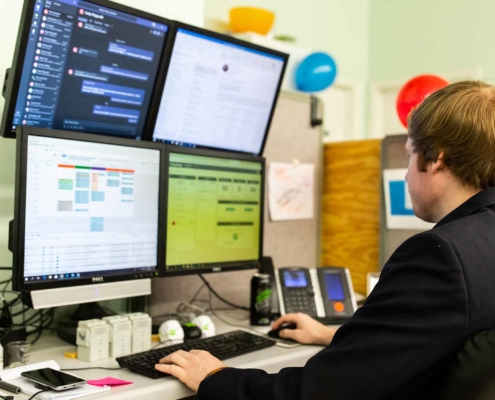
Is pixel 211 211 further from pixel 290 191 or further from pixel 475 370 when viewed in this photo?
pixel 475 370

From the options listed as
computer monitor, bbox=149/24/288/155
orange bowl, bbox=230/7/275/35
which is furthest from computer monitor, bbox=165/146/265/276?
orange bowl, bbox=230/7/275/35

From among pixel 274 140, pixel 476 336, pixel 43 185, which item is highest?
pixel 274 140

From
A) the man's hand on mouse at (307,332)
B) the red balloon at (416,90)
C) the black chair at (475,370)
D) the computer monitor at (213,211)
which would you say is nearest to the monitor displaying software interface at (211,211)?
the computer monitor at (213,211)

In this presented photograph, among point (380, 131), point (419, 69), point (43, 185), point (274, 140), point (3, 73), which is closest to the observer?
point (43, 185)

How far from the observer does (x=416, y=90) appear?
2.06m

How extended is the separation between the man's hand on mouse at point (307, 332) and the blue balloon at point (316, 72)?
1819 mm

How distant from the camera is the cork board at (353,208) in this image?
6.93 ft

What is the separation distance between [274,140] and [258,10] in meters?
1.80

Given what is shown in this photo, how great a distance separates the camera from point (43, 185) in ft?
4.32

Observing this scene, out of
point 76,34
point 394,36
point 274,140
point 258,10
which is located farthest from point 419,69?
point 76,34

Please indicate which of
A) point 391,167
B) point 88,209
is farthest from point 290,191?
point 88,209

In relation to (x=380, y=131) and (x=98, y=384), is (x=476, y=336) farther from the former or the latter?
(x=380, y=131)

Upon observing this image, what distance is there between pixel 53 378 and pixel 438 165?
785 mm

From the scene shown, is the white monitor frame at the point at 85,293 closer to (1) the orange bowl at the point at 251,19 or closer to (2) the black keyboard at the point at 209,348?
(2) the black keyboard at the point at 209,348
